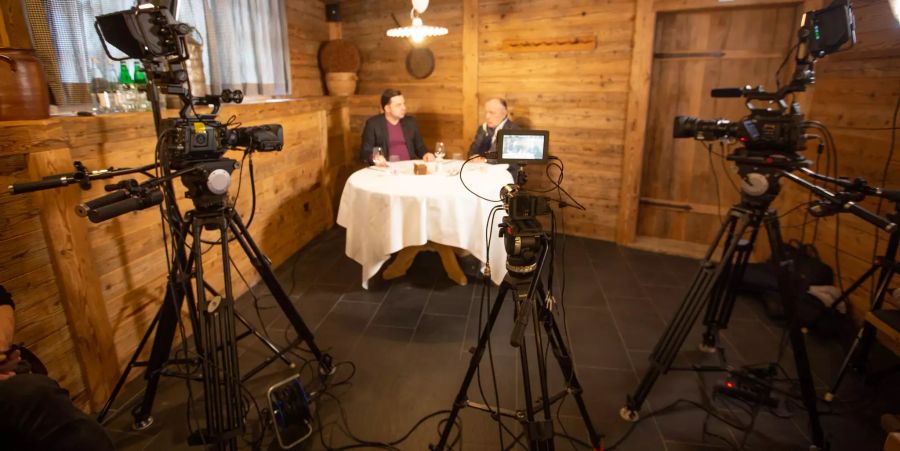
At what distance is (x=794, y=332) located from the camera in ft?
5.36

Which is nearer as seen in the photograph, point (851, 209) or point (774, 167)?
point (851, 209)

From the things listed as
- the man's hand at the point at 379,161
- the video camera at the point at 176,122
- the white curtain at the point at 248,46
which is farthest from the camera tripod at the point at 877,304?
the white curtain at the point at 248,46

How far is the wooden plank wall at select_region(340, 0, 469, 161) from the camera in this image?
159 inches

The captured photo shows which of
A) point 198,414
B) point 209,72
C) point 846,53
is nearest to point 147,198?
point 198,414

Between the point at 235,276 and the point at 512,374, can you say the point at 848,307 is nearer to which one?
the point at 512,374

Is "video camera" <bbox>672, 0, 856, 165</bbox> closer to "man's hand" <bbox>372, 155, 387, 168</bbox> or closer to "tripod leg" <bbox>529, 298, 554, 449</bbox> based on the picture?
"tripod leg" <bbox>529, 298, 554, 449</bbox>

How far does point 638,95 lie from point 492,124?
1193mm

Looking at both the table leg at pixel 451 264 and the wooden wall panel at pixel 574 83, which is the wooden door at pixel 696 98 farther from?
the table leg at pixel 451 264

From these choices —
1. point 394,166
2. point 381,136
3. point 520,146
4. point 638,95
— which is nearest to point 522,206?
point 520,146

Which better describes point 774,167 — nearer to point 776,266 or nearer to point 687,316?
point 776,266

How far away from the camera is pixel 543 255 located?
4.26 ft

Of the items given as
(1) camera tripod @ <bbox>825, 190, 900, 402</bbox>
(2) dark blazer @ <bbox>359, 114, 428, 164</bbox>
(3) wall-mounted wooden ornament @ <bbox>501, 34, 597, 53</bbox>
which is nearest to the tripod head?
(1) camera tripod @ <bbox>825, 190, 900, 402</bbox>

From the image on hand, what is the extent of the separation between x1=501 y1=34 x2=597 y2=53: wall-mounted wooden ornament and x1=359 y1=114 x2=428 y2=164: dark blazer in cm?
107

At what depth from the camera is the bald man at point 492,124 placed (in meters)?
3.42
